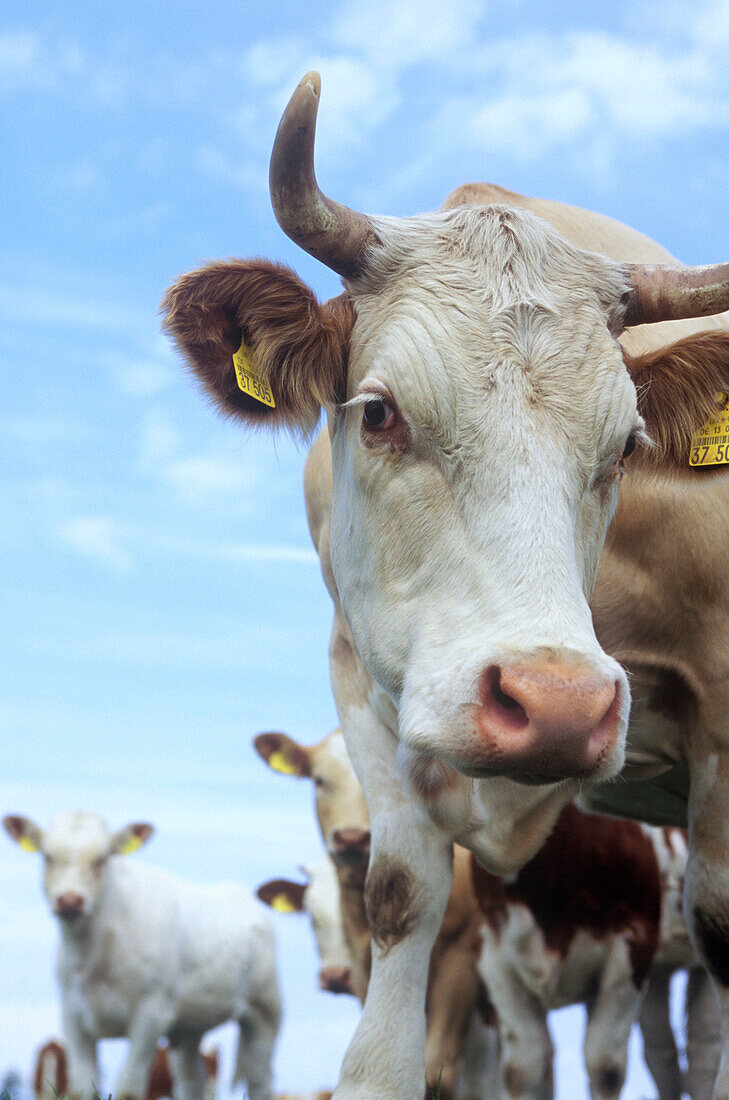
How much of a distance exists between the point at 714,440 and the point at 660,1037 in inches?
162

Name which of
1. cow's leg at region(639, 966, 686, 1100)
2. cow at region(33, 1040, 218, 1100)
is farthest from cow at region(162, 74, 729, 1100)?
cow at region(33, 1040, 218, 1100)

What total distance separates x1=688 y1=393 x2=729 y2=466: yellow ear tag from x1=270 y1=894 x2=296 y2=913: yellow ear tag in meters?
7.62

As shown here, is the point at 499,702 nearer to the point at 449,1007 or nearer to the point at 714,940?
the point at 714,940

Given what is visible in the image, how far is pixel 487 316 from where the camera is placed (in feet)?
10.3

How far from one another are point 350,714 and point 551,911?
224 cm

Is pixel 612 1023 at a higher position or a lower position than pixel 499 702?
lower

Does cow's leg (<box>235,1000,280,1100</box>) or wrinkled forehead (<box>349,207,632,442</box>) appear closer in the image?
wrinkled forehead (<box>349,207,632,442</box>)

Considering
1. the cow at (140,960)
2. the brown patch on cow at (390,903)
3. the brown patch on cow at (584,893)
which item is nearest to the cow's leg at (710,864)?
the brown patch on cow at (390,903)

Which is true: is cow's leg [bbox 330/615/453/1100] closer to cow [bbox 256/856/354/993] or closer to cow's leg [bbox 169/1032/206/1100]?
cow [bbox 256/856/354/993]

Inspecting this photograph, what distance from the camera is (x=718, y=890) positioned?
3.83 m

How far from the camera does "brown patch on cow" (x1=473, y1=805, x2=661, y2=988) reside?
19.4 feet

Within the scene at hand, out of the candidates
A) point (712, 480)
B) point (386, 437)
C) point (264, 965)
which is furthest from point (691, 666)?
point (264, 965)

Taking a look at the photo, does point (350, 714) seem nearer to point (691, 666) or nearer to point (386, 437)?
point (691, 666)

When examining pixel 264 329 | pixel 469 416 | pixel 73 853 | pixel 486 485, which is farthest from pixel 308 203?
pixel 73 853
